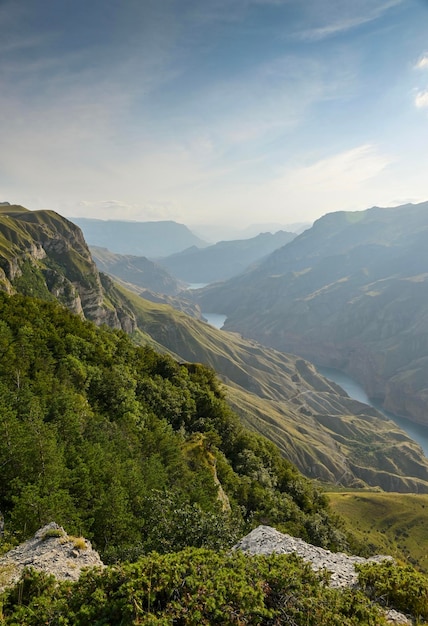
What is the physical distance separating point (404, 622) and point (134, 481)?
22.0 m

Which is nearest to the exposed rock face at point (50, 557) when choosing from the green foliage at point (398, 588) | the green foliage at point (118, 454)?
the green foliage at point (118, 454)

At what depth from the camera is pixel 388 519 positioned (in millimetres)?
140000

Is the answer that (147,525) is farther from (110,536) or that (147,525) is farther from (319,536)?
(319,536)

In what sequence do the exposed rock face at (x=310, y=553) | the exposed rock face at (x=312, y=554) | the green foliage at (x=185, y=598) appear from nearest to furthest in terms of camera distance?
the green foliage at (x=185, y=598)
the exposed rock face at (x=312, y=554)
the exposed rock face at (x=310, y=553)

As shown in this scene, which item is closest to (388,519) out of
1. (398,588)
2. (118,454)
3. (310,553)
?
(118,454)

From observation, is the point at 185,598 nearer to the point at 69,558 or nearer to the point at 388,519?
the point at 69,558

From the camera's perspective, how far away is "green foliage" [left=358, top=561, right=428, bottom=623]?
1487 centimetres

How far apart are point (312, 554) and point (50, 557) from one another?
14528mm

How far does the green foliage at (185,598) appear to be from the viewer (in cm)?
1167

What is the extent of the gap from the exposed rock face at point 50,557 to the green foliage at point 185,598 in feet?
10.8

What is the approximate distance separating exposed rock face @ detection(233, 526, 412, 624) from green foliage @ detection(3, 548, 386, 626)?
247cm

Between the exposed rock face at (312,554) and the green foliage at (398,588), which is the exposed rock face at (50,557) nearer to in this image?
the exposed rock face at (312,554)

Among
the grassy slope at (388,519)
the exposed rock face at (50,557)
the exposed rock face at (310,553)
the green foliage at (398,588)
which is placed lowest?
the grassy slope at (388,519)

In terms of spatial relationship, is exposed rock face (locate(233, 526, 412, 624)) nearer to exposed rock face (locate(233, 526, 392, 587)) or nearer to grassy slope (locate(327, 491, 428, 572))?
exposed rock face (locate(233, 526, 392, 587))
